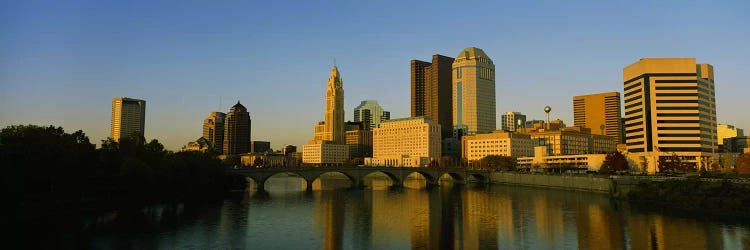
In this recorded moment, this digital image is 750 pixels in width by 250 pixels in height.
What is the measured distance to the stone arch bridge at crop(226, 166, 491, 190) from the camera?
128 meters

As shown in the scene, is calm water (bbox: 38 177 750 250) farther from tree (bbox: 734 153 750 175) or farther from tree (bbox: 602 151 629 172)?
tree (bbox: 602 151 629 172)

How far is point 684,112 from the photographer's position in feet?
525

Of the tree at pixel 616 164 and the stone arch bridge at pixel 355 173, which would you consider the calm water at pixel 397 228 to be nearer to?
the stone arch bridge at pixel 355 173

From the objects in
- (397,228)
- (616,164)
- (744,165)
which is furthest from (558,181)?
(397,228)

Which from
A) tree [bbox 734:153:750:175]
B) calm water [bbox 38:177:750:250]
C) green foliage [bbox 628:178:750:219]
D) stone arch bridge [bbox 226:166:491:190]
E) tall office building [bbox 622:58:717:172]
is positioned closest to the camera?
calm water [bbox 38:177:750:250]

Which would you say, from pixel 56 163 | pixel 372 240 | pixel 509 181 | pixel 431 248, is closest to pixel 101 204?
pixel 56 163

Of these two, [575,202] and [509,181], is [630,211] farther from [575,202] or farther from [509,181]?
[509,181]

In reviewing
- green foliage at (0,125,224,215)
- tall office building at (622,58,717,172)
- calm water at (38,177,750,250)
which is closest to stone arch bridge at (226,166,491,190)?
green foliage at (0,125,224,215)

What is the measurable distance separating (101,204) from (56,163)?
39.4 ft

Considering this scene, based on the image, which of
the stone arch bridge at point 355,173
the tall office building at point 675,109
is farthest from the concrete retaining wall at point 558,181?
the tall office building at point 675,109

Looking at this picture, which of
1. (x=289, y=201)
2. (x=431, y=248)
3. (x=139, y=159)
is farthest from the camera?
(x=289, y=201)

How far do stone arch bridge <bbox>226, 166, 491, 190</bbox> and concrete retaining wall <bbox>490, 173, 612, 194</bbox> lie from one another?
9928 millimetres

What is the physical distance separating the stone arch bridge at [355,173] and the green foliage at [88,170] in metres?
14.3

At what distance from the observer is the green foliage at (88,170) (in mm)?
64188
